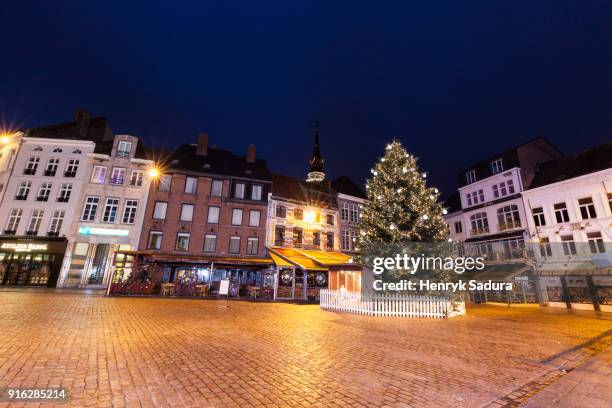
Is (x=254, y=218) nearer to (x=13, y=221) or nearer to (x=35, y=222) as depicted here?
(x=35, y=222)

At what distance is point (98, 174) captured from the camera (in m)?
26.9

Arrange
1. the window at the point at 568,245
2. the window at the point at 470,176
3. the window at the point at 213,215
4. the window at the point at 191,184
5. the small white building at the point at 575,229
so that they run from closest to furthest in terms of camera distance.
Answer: the small white building at the point at 575,229
the window at the point at 568,245
the window at the point at 213,215
the window at the point at 191,184
the window at the point at 470,176

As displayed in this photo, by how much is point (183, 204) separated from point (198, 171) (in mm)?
3734

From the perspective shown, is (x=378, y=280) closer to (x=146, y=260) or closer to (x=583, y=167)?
(x=146, y=260)

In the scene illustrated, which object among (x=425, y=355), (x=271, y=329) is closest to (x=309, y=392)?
(x=425, y=355)

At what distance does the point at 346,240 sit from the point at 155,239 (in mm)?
19782

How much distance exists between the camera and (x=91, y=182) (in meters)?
26.5

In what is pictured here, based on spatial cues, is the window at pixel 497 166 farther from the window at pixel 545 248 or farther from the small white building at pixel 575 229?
the window at pixel 545 248

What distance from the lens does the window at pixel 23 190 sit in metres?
25.3

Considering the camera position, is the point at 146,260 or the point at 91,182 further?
the point at 91,182

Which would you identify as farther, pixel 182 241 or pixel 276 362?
pixel 182 241

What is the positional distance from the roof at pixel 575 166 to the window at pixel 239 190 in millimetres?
27746

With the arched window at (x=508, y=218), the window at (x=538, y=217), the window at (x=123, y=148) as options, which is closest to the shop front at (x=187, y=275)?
the window at (x=123, y=148)

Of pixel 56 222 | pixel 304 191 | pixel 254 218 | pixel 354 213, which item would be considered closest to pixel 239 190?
pixel 254 218
